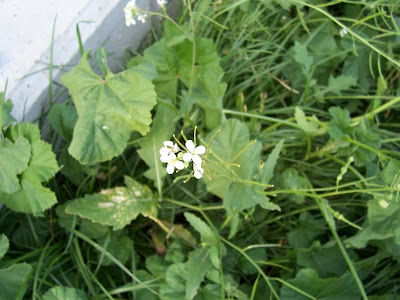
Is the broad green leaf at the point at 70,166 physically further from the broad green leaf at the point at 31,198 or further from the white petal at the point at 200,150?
the white petal at the point at 200,150

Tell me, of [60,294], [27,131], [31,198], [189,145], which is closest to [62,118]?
[27,131]

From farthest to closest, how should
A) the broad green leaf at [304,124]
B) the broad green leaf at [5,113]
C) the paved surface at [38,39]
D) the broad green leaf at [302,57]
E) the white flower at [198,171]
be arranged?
the broad green leaf at [302,57] → the broad green leaf at [304,124] → the paved surface at [38,39] → the broad green leaf at [5,113] → the white flower at [198,171]

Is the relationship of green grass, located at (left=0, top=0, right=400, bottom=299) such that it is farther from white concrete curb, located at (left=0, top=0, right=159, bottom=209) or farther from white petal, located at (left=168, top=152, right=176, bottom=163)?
white petal, located at (left=168, top=152, right=176, bottom=163)

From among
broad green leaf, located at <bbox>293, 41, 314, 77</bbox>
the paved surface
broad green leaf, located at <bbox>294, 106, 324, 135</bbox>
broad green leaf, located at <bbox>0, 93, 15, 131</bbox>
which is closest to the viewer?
broad green leaf, located at <bbox>0, 93, 15, 131</bbox>

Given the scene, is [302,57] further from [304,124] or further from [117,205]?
[117,205]

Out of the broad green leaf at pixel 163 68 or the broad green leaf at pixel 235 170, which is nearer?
the broad green leaf at pixel 235 170

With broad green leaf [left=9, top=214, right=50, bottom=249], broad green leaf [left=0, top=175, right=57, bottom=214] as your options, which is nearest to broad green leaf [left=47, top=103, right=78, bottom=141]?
broad green leaf [left=0, top=175, right=57, bottom=214]

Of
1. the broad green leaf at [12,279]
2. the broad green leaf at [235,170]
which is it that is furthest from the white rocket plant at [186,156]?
the broad green leaf at [12,279]
